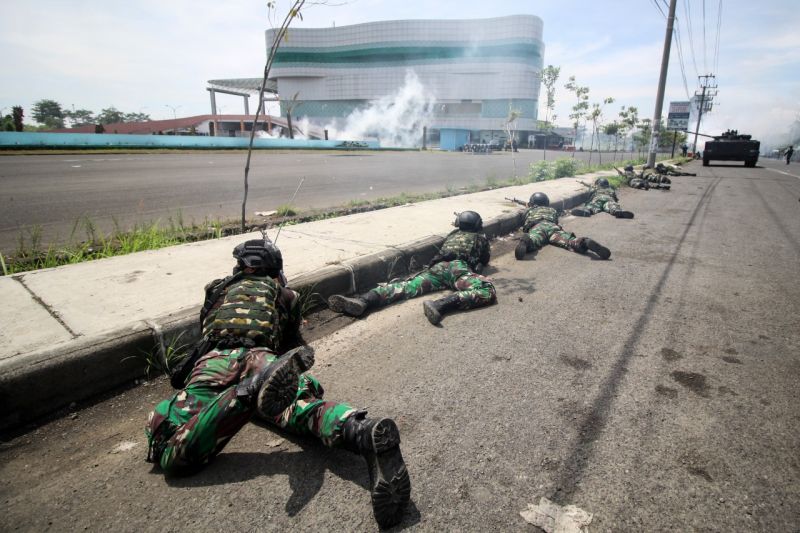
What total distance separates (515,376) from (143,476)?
1903mm

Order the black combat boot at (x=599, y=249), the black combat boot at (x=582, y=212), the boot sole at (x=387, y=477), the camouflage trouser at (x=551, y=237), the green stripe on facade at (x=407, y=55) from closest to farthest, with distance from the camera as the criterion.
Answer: the boot sole at (x=387, y=477), the black combat boot at (x=599, y=249), the camouflage trouser at (x=551, y=237), the black combat boot at (x=582, y=212), the green stripe on facade at (x=407, y=55)

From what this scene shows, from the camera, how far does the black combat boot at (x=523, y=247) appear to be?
206 inches

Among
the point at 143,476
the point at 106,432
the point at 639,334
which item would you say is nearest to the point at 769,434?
the point at 639,334

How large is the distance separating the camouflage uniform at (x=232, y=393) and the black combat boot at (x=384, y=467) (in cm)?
16

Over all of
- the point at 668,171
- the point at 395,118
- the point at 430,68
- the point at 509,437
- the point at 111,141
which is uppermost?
the point at 430,68

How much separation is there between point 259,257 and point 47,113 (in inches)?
3503

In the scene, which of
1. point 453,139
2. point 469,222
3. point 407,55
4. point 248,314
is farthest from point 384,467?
point 407,55

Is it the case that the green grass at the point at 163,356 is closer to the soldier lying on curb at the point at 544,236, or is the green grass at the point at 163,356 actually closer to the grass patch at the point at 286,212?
the soldier lying on curb at the point at 544,236

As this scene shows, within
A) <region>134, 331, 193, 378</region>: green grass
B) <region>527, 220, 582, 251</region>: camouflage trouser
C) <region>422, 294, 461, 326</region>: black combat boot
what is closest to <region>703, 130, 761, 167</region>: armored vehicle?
<region>527, 220, 582, 251</region>: camouflage trouser

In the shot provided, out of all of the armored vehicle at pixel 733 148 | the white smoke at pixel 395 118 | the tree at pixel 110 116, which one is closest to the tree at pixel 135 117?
the tree at pixel 110 116

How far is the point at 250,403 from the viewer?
1.79 m

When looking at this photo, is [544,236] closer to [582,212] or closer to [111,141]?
[582,212]

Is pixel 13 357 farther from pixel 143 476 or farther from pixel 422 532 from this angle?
pixel 422 532

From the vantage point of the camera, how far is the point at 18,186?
29.0 feet
